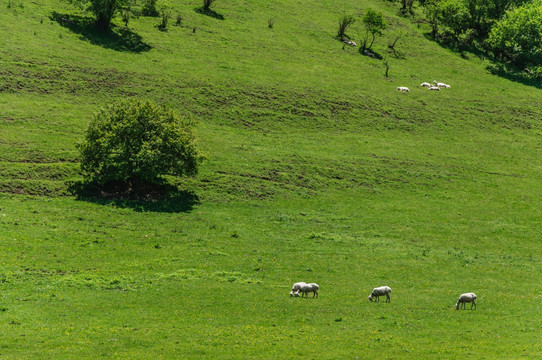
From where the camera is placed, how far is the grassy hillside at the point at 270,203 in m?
31.1

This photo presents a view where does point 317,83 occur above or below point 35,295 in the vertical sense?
above

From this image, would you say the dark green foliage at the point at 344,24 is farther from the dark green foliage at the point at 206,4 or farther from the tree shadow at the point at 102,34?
the tree shadow at the point at 102,34

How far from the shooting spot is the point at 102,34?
284 ft

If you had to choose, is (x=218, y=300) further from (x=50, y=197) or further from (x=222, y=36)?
(x=222, y=36)

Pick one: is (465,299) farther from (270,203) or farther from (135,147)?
(135,147)

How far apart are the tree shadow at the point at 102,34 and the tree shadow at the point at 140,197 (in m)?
34.9

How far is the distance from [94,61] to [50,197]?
3183 cm

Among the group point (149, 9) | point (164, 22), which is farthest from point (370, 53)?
point (149, 9)

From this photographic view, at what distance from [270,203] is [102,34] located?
149 feet

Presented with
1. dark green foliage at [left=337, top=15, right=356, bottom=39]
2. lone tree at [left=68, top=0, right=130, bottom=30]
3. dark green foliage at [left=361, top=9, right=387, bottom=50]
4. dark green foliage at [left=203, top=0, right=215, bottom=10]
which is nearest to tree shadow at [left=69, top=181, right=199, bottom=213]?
lone tree at [left=68, top=0, right=130, bottom=30]

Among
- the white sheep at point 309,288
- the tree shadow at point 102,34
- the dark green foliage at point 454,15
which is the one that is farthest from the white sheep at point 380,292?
the dark green foliage at point 454,15

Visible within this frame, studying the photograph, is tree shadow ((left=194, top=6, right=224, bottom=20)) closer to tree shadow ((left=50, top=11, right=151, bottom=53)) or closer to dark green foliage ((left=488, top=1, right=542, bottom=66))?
tree shadow ((left=50, top=11, right=151, bottom=53))

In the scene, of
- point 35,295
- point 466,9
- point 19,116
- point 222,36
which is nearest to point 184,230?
point 35,295

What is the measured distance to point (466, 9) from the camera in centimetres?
11644
